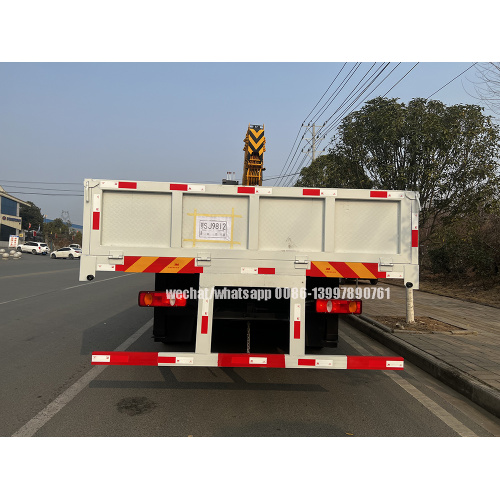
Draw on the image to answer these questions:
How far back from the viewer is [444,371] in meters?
5.46

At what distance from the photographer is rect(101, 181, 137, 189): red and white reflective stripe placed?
4.23 metres

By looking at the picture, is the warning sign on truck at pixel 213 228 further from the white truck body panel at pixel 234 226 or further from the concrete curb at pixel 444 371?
the concrete curb at pixel 444 371

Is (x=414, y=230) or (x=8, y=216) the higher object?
(x=8, y=216)

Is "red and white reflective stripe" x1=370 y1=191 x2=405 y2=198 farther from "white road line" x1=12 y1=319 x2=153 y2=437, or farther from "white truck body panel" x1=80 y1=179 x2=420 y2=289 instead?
"white road line" x1=12 y1=319 x2=153 y2=437

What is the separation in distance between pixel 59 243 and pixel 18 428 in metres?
99.1

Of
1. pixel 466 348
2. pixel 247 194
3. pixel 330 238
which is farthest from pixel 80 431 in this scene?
pixel 466 348

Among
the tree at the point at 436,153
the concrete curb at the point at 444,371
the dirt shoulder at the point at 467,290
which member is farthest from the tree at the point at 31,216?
the concrete curb at the point at 444,371

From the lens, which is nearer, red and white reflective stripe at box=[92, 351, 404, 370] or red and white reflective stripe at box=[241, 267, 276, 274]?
red and white reflective stripe at box=[92, 351, 404, 370]

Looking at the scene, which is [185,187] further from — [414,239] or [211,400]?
[414,239]

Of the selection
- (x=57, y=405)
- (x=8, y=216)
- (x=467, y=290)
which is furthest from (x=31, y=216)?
(x=57, y=405)

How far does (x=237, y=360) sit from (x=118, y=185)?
2052 millimetres

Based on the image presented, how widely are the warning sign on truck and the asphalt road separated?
1.72m

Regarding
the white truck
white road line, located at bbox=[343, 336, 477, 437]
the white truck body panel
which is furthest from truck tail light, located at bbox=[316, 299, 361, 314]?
white road line, located at bbox=[343, 336, 477, 437]

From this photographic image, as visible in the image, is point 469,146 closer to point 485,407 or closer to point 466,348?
point 466,348
